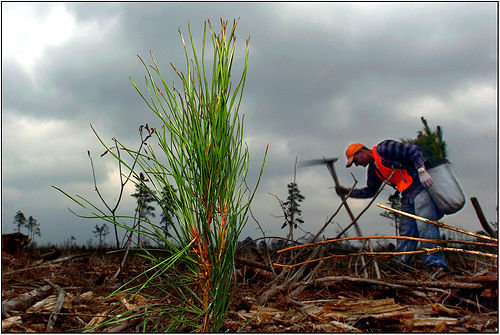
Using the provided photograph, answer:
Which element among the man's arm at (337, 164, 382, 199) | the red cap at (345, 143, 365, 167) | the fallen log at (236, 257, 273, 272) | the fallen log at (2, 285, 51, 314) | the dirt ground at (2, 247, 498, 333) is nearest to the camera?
the dirt ground at (2, 247, 498, 333)

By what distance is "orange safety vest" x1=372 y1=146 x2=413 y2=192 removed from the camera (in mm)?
5320

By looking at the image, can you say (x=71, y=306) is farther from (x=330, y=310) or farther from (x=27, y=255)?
(x=27, y=255)

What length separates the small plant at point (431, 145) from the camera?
538 cm

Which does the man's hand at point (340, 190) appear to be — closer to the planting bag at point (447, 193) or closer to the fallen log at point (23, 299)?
the planting bag at point (447, 193)

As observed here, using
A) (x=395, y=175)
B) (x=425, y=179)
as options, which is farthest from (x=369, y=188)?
(x=425, y=179)

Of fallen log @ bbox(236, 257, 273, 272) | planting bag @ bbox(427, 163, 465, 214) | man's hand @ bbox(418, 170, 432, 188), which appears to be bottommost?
fallen log @ bbox(236, 257, 273, 272)

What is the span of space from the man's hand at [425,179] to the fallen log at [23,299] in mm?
4524

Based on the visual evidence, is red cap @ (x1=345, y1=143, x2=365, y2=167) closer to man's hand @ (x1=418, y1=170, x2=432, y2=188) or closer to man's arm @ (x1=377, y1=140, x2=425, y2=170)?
man's arm @ (x1=377, y1=140, x2=425, y2=170)

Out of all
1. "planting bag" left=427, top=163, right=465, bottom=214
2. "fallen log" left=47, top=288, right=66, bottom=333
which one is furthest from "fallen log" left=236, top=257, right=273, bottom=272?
"planting bag" left=427, top=163, right=465, bottom=214

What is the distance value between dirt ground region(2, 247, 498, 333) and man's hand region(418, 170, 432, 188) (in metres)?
2.11

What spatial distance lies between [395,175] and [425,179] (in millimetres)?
388

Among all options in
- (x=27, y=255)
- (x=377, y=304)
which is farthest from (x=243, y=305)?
(x=27, y=255)

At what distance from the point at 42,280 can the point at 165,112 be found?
294 centimetres

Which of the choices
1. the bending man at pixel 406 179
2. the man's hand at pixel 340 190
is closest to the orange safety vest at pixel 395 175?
the bending man at pixel 406 179
